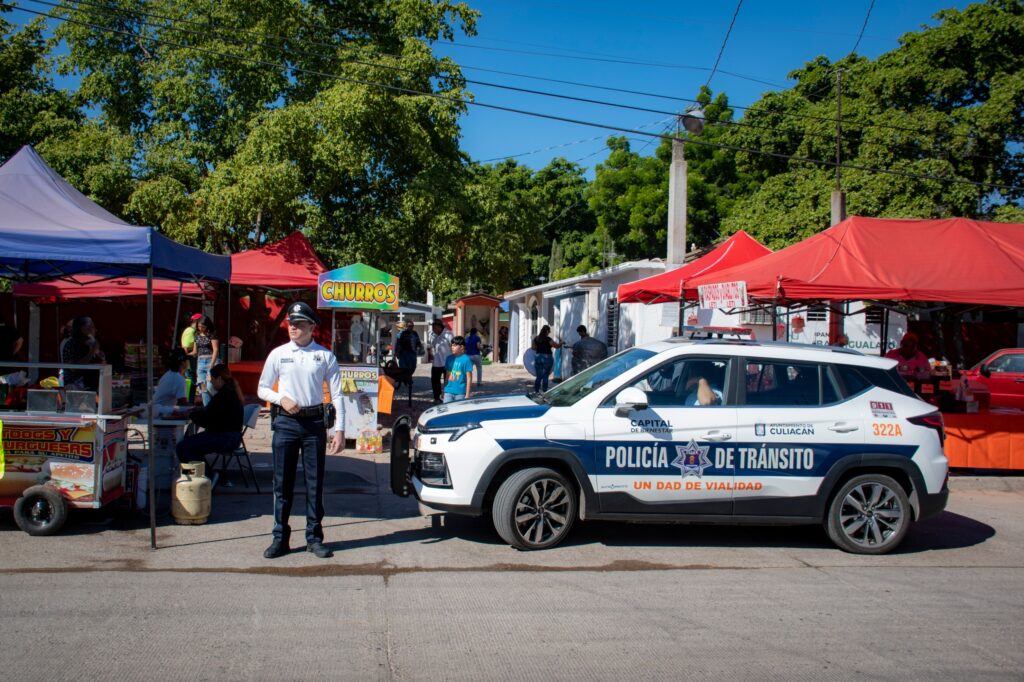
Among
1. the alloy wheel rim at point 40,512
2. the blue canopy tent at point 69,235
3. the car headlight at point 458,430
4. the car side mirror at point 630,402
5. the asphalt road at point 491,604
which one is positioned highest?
the blue canopy tent at point 69,235

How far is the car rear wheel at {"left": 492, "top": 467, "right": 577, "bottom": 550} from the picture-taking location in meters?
6.72

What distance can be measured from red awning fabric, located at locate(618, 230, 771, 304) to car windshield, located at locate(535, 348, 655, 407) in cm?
729

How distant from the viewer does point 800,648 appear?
4.99m

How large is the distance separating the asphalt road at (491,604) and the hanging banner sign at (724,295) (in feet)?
13.9

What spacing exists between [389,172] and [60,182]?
9.41 m

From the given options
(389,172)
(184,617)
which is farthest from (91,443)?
(389,172)

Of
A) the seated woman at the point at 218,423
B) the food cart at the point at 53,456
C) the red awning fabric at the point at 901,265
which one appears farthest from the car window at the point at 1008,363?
the food cart at the point at 53,456

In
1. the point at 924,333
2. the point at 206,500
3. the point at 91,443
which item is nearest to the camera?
the point at 91,443

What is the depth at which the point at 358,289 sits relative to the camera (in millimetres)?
11922

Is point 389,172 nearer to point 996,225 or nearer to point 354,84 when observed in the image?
point 354,84

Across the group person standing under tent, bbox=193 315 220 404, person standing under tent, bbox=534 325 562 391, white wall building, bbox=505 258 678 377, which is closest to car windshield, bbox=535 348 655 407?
person standing under tent, bbox=193 315 220 404

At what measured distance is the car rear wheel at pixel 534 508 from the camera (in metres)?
6.72

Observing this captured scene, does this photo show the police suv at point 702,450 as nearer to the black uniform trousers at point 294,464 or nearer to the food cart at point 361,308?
the black uniform trousers at point 294,464

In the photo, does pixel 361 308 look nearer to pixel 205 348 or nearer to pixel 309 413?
pixel 205 348
